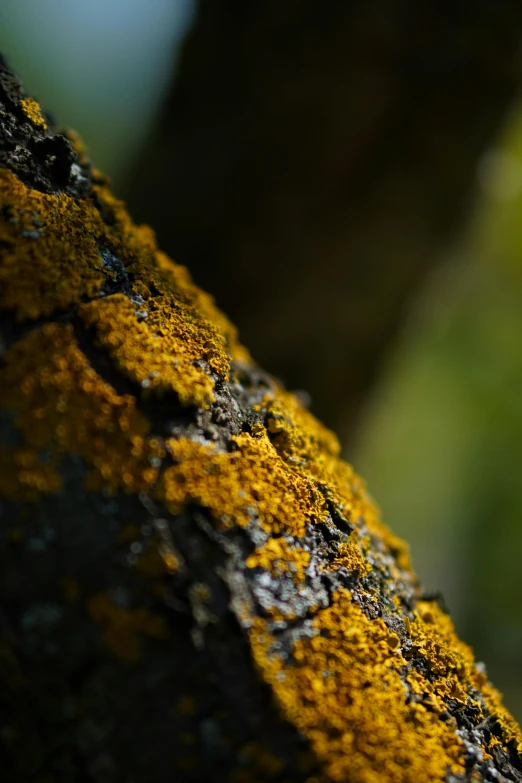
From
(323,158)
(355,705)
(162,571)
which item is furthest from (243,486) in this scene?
(323,158)

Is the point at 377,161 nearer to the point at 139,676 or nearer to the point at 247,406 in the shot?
the point at 247,406

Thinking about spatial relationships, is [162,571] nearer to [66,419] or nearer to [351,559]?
[66,419]

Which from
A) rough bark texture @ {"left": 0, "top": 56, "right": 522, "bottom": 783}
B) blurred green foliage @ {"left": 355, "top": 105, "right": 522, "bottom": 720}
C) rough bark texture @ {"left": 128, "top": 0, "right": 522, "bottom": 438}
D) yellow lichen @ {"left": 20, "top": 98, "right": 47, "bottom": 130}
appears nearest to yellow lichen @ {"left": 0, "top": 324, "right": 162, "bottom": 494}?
rough bark texture @ {"left": 0, "top": 56, "right": 522, "bottom": 783}

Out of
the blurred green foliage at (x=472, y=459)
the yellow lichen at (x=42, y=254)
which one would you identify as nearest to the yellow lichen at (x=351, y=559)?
the yellow lichen at (x=42, y=254)

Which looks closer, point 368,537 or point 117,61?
point 368,537

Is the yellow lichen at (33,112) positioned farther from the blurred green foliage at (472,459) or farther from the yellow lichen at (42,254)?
the blurred green foliage at (472,459)

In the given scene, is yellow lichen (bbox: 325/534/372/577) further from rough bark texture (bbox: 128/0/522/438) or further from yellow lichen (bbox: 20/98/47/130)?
rough bark texture (bbox: 128/0/522/438)

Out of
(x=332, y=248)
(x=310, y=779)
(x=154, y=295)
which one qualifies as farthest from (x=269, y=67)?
(x=310, y=779)
